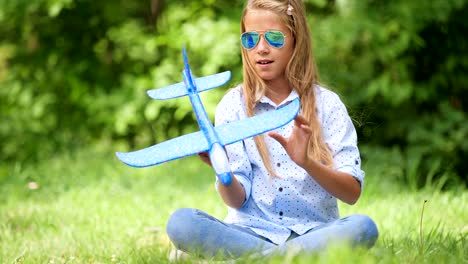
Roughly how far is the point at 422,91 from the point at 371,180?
1372 mm

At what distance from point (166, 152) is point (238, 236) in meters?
0.54

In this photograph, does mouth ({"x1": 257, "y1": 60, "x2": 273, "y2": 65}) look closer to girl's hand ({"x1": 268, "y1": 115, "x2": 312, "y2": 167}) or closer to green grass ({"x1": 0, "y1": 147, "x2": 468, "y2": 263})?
girl's hand ({"x1": 268, "y1": 115, "x2": 312, "y2": 167})

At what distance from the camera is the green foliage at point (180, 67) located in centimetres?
554

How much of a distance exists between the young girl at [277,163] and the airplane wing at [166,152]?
1.22 ft

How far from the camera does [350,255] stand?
203 centimetres

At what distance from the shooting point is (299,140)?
91.0 inches

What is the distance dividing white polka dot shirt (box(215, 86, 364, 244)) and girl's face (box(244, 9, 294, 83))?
0.41ft

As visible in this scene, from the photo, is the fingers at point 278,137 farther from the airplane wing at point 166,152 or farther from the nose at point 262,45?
the nose at point 262,45

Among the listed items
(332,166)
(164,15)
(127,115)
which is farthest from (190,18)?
(332,166)

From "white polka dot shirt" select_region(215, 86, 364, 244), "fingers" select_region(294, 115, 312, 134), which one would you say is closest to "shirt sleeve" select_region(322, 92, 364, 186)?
"white polka dot shirt" select_region(215, 86, 364, 244)

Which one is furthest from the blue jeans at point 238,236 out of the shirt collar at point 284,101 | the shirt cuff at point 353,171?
the shirt collar at point 284,101

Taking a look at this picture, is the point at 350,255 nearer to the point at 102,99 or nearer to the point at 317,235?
the point at 317,235

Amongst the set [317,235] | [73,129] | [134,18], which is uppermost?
[317,235]

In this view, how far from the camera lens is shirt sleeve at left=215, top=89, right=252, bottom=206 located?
8.98ft
